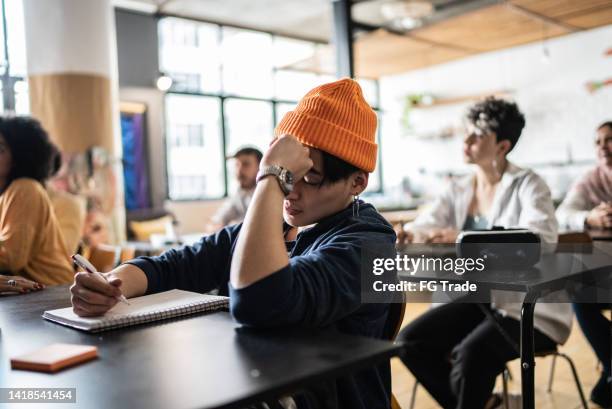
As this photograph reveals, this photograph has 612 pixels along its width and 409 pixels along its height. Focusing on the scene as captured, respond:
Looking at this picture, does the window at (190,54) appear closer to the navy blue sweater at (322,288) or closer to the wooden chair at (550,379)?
the wooden chair at (550,379)

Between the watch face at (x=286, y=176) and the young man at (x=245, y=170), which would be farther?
the young man at (x=245, y=170)

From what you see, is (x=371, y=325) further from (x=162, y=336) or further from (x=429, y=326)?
(x=429, y=326)

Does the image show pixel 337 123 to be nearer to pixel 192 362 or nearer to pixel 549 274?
pixel 192 362

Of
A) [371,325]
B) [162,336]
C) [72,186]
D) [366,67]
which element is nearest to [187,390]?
[162,336]

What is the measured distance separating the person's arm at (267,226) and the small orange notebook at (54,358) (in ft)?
0.83

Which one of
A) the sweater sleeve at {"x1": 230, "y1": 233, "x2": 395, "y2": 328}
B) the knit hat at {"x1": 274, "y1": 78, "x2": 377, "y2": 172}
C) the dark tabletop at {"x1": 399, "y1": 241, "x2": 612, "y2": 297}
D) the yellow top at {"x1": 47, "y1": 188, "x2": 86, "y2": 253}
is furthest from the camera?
the yellow top at {"x1": 47, "y1": 188, "x2": 86, "y2": 253}

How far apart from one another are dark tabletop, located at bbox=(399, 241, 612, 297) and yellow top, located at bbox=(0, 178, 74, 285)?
1406 mm

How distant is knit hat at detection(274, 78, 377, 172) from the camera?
1146 mm

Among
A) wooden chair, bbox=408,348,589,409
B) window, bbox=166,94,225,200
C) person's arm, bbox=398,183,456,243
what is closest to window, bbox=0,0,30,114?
window, bbox=166,94,225,200

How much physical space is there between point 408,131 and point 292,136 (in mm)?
3835

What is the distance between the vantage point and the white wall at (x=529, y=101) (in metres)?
2.71

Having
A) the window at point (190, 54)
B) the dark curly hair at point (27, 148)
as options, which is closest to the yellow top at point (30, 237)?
the dark curly hair at point (27, 148)

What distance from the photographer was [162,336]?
96 centimetres

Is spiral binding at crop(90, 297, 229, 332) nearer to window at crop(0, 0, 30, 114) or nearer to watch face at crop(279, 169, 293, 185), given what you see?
watch face at crop(279, 169, 293, 185)
